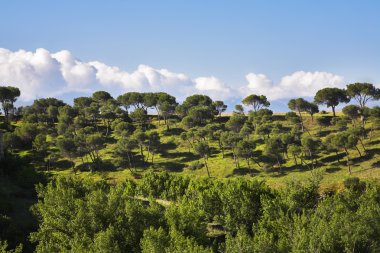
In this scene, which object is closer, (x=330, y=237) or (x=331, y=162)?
(x=330, y=237)

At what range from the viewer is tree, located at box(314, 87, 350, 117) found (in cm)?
18425

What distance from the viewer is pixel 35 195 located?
3829 inches

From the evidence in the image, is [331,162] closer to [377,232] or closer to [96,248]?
[377,232]

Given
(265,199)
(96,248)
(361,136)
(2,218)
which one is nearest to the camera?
(96,248)

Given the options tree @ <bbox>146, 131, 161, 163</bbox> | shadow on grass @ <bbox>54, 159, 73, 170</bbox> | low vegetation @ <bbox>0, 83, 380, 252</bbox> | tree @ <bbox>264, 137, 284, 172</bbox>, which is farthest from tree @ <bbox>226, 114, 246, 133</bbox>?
shadow on grass @ <bbox>54, 159, 73, 170</bbox>

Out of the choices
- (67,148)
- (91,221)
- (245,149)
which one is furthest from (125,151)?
(91,221)

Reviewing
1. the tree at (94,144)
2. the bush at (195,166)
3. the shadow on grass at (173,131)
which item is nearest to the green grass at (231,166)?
the bush at (195,166)

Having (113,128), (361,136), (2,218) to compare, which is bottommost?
(2,218)

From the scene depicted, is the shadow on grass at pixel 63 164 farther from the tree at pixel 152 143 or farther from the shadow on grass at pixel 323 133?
the shadow on grass at pixel 323 133

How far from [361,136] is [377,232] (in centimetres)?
A: 9659

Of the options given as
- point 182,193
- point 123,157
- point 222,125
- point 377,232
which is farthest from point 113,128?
point 377,232

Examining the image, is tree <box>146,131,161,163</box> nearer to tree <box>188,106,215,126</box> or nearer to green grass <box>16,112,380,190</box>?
green grass <box>16,112,380,190</box>

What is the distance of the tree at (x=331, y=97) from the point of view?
184 metres

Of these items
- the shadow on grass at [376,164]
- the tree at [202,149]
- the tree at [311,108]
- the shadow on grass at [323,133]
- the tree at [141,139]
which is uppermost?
the tree at [311,108]
